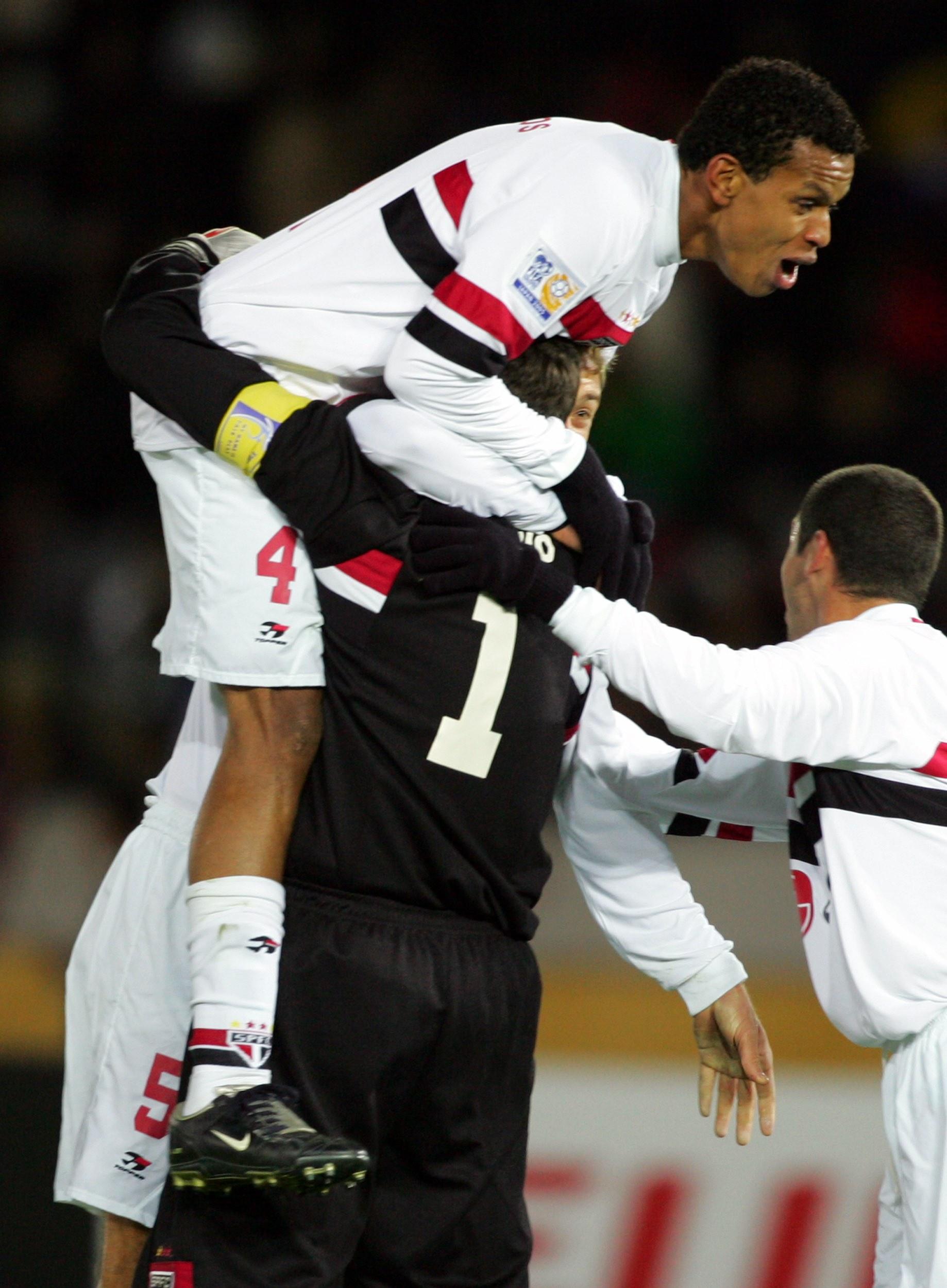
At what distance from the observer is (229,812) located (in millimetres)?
2523

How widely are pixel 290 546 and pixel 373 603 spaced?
0.53 feet

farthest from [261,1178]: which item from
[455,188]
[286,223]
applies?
[286,223]

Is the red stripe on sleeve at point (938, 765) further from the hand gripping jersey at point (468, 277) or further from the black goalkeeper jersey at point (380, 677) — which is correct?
the hand gripping jersey at point (468, 277)

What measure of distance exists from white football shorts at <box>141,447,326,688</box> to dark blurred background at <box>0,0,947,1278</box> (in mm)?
2852

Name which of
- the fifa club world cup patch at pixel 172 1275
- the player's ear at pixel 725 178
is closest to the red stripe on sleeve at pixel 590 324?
the player's ear at pixel 725 178

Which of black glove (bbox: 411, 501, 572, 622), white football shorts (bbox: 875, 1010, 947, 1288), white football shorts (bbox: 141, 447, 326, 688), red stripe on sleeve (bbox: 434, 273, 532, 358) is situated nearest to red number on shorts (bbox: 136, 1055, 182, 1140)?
white football shorts (bbox: 141, 447, 326, 688)

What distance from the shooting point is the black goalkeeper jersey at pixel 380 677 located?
100 inches

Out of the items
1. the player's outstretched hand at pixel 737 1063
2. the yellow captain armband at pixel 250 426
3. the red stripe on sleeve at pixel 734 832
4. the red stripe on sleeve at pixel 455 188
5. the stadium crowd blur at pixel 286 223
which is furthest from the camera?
the stadium crowd blur at pixel 286 223

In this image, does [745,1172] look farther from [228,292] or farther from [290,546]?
[228,292]

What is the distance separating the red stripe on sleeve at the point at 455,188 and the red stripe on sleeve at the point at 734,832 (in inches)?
46.4

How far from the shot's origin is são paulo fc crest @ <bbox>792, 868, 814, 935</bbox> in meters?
2.75

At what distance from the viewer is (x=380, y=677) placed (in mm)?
2572

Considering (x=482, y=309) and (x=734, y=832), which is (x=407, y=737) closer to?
(x=482, y=309)

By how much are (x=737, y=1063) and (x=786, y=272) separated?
1355mm
